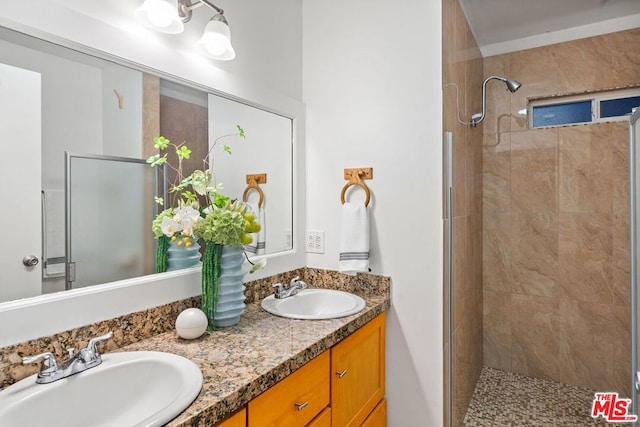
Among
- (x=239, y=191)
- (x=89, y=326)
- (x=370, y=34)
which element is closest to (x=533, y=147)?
(x=370, y=34)

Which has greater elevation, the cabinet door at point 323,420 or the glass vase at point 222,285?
the glass vase at point 222,285

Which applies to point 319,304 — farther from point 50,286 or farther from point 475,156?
point 475,156

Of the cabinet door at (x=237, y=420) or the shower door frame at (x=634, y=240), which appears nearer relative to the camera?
the cabinet door at (x=237, y=420)

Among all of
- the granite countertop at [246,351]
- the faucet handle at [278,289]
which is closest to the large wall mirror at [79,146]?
the granite countertop at [246,351]

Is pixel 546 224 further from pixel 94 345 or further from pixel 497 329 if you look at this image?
pixel 94 345

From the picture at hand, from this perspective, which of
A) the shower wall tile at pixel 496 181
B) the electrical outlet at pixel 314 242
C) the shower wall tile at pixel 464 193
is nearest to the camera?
the shower wall tile at pixel 464 193

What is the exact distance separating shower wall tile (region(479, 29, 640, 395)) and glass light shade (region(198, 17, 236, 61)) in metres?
2.17

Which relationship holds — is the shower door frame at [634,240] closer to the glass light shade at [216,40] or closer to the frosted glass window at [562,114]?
the frosted glass window at [562,114]

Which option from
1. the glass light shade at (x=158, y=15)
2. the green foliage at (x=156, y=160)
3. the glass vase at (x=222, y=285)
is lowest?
the glass vase at (x=222, y=285)

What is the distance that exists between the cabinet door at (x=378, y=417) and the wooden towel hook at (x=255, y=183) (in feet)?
3.61

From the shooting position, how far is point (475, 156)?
2.47m

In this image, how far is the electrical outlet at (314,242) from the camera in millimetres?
1947

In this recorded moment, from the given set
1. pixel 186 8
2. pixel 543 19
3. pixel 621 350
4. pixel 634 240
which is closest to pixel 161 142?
pixel 186 8

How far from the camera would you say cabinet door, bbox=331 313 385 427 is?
1.30 m
